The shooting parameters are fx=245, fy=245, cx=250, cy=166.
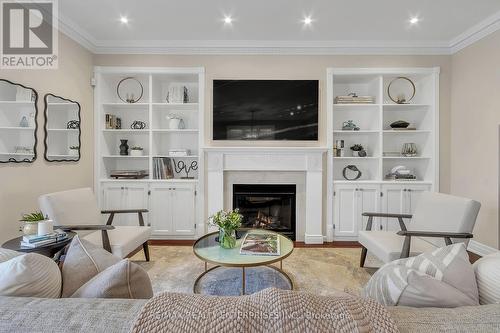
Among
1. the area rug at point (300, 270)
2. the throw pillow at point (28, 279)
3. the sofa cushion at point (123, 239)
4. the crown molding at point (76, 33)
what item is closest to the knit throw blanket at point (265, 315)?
the throw pillow at point (28, 279)

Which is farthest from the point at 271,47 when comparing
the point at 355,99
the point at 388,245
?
the point at 388,245

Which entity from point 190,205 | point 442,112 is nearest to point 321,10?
point 442,112

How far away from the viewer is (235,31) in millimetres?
3188

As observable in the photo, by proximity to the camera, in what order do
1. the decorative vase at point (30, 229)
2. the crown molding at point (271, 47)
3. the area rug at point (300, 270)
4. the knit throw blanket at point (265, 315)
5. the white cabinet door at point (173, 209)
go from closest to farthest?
the knit throw blanket at point (265, 315) < the decorative vase at point (30, 229) < the area rug at point (300, 270) < the crown molding at point (271, 47) < the white cabinet door at point (173, 209)

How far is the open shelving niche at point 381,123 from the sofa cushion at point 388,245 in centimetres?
102

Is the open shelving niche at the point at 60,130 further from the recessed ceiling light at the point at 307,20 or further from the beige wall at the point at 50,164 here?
the recessed ceiling light at the point at 307,20

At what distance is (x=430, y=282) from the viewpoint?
81cm

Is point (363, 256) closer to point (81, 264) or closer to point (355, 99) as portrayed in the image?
point (355, 99)

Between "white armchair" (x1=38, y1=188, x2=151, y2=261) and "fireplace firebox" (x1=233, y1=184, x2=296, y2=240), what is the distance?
55.3 inches

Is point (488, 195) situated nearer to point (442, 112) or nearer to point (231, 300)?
point (442, 112)

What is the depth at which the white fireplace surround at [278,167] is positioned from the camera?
345 cm

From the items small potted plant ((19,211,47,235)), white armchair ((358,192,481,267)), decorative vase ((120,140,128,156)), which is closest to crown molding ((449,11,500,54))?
white armchair ((358,192,481,267))

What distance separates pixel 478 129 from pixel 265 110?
272 centimetres

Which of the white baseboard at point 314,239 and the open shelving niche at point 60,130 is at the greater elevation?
the open shelving niche at point 60,130
